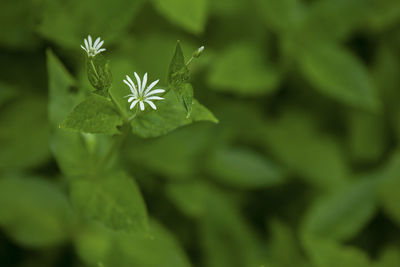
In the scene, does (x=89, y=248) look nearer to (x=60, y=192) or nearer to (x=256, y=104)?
(x=60, y=192)

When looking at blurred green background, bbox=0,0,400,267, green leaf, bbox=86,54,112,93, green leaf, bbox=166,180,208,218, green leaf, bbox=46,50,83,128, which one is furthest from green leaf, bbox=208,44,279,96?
green leaf, bbox=86,54,112,93

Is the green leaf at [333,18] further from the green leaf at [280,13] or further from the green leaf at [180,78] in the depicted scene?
the green leaf at [180,78]

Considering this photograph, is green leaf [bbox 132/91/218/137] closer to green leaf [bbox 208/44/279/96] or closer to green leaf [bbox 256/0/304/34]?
green leaf [bbox 208/44/279/96]

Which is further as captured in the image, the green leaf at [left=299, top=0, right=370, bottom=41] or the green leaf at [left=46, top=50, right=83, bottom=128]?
the green leaf at [left=299, top=0, right=370, bottom=41]

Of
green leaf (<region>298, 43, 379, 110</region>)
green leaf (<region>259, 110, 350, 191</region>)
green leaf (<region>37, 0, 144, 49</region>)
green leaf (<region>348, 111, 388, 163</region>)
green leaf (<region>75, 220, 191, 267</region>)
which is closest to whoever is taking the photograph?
green leaf (<region>75, 220, 191, 267</region>)

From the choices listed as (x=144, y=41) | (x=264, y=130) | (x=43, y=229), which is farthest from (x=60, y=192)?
(x=264, y=130)

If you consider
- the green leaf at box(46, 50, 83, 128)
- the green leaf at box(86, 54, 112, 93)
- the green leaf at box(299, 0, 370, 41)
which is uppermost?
the green leaf at box(299, 0, 370, 41)

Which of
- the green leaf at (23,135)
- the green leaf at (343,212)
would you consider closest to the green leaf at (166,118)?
the green leaf at (23,135)
